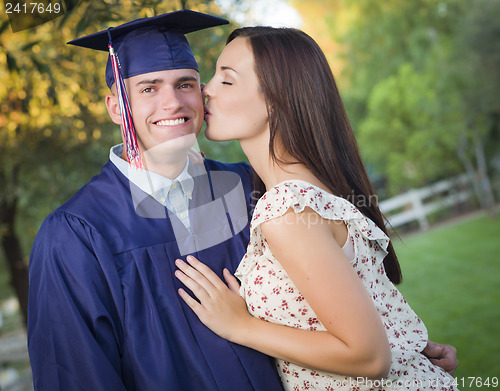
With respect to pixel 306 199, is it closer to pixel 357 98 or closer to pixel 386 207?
pixel 386 207

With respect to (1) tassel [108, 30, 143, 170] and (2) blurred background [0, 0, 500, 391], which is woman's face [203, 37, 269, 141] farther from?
(2) blurred background [0, 0, 500, 391]

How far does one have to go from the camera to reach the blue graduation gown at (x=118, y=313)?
5.46ft

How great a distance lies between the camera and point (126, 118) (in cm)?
200

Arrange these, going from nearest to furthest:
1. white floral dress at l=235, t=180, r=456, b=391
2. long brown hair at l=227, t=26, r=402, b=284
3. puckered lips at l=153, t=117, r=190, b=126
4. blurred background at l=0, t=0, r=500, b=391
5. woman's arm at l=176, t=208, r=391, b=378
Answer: woman's arm at l=176, t=208, r=391, b=378 < white floral dress at l=235, t=180, r=456, b=391 < long brown hair at l=227, t=26, r=402, b=284 < puckered lips at l=153, t=117, r=190, b=126 < blurred background at l=0, t=0, r=500, b=391

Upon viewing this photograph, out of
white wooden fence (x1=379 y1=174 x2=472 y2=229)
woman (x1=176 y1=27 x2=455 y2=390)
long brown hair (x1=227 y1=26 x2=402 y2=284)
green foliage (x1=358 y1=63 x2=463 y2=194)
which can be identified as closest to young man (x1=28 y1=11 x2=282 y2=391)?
woman (x1=176 y1=27 x2=455 y2=390)

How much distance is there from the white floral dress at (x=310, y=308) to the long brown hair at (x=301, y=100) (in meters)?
0.14

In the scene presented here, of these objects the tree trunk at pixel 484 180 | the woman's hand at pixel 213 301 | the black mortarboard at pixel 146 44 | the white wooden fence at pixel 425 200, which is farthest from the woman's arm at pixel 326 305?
the white wooden fence at pixel 425 200

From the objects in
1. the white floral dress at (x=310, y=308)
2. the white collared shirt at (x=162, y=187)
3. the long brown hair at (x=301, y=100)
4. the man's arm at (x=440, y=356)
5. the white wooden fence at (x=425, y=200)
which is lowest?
the white wooden fence at (x=425, y=200)

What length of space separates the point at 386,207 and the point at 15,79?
30.9 ft

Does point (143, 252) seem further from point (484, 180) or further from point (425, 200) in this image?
point (425, 200)

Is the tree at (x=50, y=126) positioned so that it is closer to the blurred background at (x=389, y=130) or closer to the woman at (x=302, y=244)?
the blurred background at (x=389, y=130)

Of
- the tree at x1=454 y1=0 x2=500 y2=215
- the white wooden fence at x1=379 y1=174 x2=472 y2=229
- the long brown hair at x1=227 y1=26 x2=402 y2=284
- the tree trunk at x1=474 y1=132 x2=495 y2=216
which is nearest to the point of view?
the long brown hair at x1=227 y1=26 x2=402 y2=284

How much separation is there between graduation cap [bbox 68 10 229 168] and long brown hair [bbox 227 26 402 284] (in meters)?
0.34

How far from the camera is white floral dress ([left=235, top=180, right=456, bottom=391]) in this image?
5.39ft
